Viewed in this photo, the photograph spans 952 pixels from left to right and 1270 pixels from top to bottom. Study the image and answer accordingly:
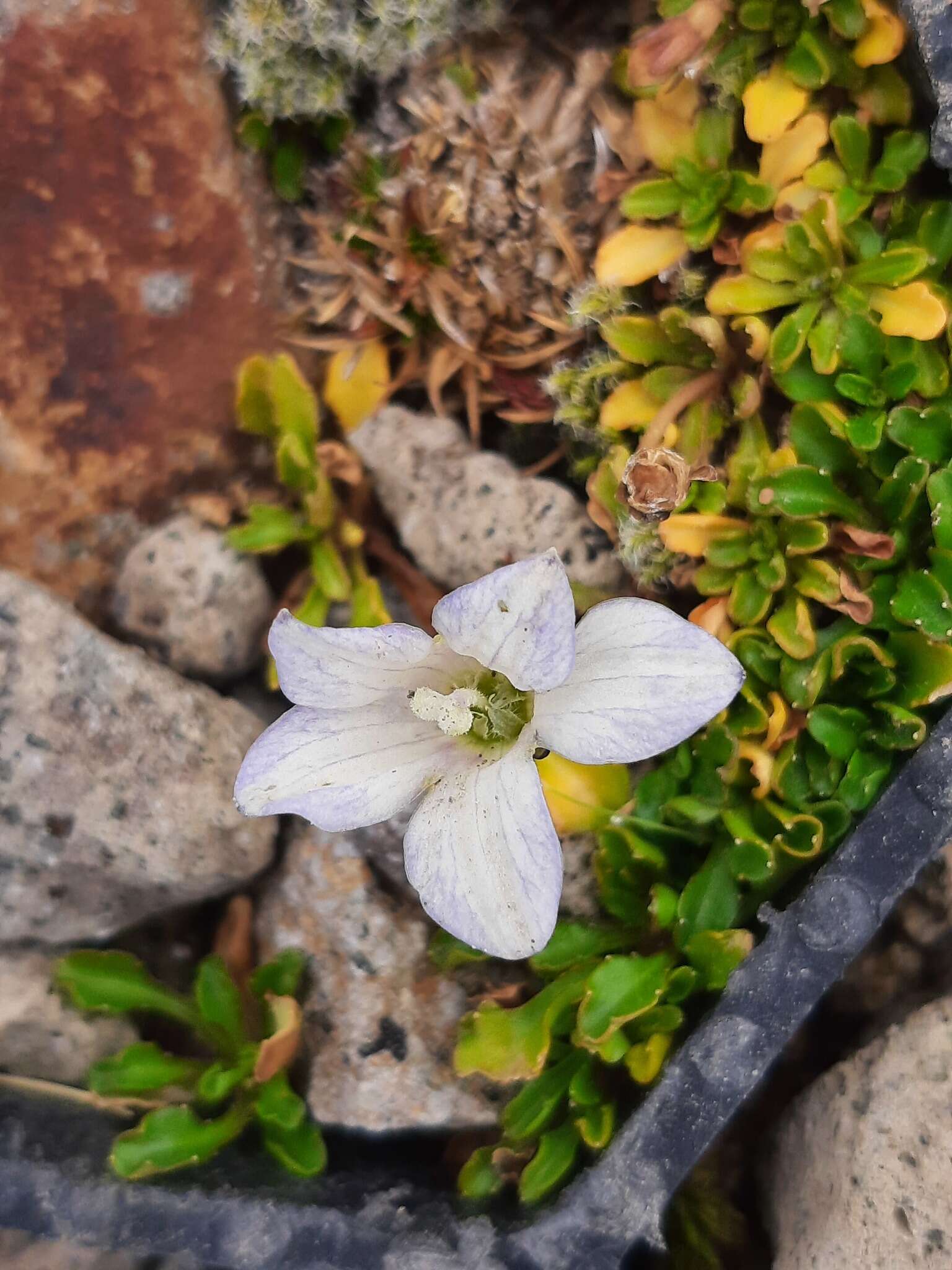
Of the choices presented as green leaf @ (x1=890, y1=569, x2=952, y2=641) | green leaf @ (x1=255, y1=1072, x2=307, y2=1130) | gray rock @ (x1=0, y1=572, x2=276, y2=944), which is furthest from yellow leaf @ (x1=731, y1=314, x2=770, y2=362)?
green leaf @ (x1=255, y1=1072, x2=307, y2=1130)

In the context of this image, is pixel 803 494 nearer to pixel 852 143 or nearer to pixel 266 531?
pixel 852 143

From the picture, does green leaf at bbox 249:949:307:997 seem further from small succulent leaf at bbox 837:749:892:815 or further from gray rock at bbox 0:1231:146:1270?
small succulent leaf at bbox 837:749:892:815

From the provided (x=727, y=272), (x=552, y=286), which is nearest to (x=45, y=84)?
(x=552, y=286)

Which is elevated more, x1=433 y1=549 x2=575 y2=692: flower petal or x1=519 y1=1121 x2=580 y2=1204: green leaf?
x1=433 y1=549 x2=575 y2=692: flower petal

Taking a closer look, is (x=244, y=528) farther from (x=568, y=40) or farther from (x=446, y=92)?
(x=568, y=40)

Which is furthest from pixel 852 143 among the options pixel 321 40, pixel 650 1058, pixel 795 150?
pixel 650 1058

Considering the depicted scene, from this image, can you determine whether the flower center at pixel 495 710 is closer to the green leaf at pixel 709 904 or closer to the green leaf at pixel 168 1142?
the green leaf at pixel 709 904

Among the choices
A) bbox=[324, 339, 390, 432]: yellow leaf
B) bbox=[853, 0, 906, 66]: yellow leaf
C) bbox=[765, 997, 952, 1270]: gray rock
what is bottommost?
bbox=[765, 997, 952, 1270]: gray rock
